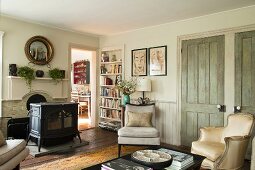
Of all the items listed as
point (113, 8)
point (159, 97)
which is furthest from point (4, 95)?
point (159, 97)

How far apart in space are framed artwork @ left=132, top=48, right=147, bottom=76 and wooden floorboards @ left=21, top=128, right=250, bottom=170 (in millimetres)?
1647

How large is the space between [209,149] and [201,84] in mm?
1561

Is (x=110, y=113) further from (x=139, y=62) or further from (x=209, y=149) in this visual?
(x=209, y=149)

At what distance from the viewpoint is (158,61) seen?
471cm

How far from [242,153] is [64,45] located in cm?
437

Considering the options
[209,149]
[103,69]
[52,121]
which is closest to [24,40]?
[52,121]

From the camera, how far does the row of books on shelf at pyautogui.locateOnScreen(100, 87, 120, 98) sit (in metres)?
5.61

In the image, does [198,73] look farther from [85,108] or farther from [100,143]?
[85,108]

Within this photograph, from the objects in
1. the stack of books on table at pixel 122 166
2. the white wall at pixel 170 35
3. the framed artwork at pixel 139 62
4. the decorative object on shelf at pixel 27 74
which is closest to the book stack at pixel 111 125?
the white wall at pixel 170 35

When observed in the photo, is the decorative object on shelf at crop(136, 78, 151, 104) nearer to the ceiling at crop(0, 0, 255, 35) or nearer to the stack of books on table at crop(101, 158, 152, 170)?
the ceiling at crop(0, 0, 255, 35)

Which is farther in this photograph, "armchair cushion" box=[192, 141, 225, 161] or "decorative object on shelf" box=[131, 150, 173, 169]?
"armchair cushion" box=[192, 141, 225, 161]

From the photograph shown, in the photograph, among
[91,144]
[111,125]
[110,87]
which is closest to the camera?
[91,144]

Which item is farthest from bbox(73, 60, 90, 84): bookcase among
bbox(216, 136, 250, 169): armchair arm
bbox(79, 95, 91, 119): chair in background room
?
bbox(216, 136, 250, 169): armchair arm

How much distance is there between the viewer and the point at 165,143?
4.59 metres
